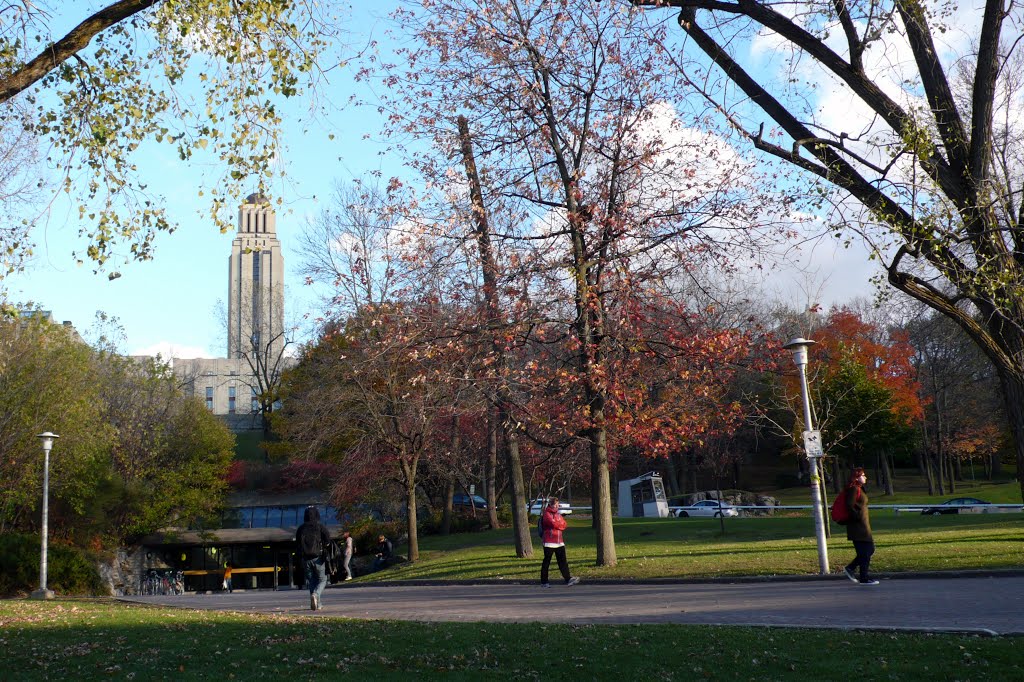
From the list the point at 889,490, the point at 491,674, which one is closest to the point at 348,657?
the point at 491,674

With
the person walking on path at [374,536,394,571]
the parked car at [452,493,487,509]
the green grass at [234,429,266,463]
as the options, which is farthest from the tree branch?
the green grass at [234,429,266,463]

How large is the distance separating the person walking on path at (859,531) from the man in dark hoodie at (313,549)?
8456 millimetres

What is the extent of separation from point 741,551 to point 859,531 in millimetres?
6225

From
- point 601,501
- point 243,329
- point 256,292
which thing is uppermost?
point 256,292

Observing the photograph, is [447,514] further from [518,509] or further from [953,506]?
[953,506]

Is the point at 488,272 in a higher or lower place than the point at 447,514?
higher

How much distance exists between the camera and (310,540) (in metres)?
14.8

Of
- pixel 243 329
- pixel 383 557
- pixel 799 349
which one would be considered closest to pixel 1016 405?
pixel 799 349

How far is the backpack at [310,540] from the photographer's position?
14828 mm

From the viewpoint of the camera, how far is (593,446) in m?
19.1

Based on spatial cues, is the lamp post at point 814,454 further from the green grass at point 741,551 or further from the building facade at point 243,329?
the building facade at point 243,329

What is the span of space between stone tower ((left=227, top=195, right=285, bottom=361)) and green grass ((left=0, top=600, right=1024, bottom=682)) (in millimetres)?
4528

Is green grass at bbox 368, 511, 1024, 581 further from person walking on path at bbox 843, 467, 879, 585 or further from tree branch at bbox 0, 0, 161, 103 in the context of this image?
tree branch at bbox 0, 0, 161, 103

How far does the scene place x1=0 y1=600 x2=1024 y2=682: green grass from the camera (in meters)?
7.53
